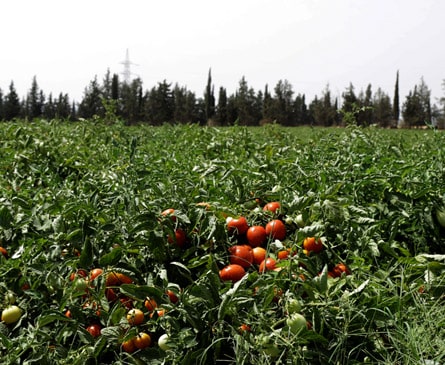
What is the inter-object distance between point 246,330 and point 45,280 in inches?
30.9

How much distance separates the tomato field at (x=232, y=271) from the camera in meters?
1.41

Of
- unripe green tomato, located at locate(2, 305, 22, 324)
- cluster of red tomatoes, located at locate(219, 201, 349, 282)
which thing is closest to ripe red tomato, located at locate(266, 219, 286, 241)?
cluster of red tomatoes, located at locate(219, 201, 349, 282)

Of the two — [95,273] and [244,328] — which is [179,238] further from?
[244,328]

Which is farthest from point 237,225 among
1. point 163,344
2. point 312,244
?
point 163,344

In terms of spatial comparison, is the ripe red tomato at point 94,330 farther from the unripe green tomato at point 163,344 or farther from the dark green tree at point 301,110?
the dark green tree at point 301,110

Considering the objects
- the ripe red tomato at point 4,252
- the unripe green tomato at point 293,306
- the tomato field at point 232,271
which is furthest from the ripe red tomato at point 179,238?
the ripe red tomato at point 4,252

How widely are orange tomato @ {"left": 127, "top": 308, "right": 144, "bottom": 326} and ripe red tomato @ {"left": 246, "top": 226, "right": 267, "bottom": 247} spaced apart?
2.02ft

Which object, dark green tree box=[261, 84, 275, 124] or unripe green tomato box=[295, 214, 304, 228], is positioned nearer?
unripe green tomato box=[295, 214, 304, 228]

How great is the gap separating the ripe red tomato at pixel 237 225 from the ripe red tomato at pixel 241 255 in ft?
0.42

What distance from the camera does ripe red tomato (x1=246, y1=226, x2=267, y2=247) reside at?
197 centimetres

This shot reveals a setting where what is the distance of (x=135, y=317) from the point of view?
1.55 m

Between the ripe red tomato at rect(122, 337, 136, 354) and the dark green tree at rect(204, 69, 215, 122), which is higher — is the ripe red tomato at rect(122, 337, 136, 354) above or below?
below

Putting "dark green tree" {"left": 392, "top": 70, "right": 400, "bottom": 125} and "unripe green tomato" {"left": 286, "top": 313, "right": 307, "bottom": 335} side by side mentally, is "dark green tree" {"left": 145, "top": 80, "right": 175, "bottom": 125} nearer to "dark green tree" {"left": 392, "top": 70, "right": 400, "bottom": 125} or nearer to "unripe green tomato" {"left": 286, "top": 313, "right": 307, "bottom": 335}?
"dark green tree" {"left": 392, "top": 70, "right": 400, "bottom": 125}


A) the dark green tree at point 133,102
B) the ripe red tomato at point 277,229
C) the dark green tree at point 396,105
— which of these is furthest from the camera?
the dark green tree at point 133,102
